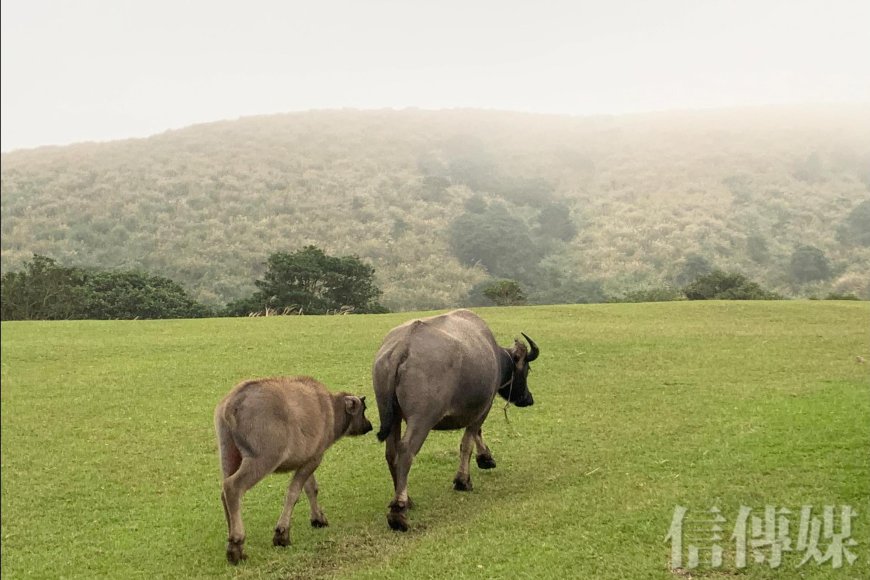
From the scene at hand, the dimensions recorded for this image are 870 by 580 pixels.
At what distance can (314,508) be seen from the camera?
8.68 meters

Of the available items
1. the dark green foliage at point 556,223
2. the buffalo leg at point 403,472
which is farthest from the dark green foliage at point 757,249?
the buffalo leg at point 403,472

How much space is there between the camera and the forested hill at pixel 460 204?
5631cm

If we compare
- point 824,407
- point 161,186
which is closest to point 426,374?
point 824,407

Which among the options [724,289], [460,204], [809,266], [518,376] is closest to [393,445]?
[518,376]

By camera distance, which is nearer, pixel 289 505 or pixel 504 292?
pixel 289 505

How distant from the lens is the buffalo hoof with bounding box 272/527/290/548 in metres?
8.00

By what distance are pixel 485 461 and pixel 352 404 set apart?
3010mm

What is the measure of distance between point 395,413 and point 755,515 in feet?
14.6

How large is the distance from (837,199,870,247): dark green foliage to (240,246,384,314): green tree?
46993 millimetres

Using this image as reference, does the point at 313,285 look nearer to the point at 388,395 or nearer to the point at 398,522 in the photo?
the point at 388,395

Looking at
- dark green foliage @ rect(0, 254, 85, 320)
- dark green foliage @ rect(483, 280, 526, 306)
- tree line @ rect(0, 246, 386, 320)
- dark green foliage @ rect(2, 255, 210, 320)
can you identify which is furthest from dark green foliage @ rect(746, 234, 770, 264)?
dark green foliage @ rect(0, 254, 85, 320)

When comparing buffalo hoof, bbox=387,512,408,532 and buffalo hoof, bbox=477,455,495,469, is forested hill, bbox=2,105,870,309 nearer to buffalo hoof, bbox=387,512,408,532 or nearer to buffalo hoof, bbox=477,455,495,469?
buffalo hoof, bbox=477,455,495,469

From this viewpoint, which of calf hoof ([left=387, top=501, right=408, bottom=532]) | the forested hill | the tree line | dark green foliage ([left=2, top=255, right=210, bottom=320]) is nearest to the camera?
calf hoof ([left=387, top=501, right=408, bottom=532])

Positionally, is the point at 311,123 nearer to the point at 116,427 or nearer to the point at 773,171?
the point at 773,171
